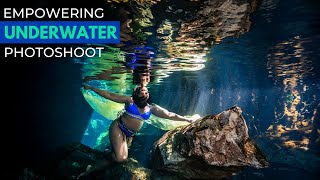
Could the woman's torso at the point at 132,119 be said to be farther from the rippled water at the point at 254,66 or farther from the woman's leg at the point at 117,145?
the rippled water at the point at 254,66

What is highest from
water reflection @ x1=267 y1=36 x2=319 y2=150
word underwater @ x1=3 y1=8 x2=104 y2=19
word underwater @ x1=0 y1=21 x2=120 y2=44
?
word underwater @ x1=3 y1=8 x2=104 y2=19

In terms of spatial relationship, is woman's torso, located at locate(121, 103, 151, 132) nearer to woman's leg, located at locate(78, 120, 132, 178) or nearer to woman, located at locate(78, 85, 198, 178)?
woman, located at locate(78, 85, 198, 178)

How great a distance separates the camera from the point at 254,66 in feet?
61.0

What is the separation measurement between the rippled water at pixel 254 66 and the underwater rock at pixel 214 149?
377 cm

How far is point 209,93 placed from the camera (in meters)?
33.3

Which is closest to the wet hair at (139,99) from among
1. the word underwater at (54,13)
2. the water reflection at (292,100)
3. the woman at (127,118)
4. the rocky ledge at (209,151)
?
Answer: the woman at (127,118)

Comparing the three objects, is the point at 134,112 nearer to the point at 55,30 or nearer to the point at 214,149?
the point at 214,149

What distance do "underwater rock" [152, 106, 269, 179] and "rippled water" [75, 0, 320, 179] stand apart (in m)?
3.77

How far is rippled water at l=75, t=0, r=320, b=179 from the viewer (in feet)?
31.4

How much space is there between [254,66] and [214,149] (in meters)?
13.3

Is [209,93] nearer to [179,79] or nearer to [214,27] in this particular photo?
[179,79]

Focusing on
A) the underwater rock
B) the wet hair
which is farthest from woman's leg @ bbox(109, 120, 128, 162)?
the underwater rock

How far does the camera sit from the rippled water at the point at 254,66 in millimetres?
9586

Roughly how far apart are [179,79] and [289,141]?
10242 mm
